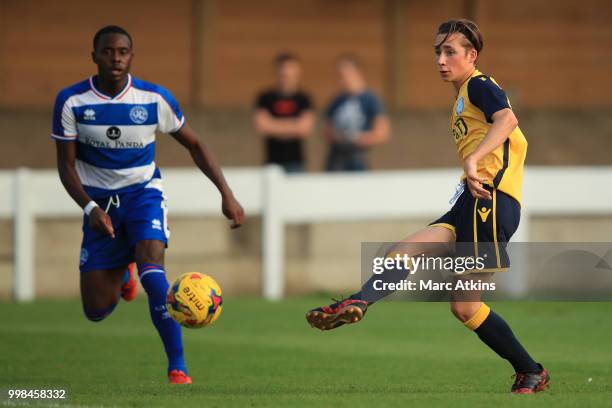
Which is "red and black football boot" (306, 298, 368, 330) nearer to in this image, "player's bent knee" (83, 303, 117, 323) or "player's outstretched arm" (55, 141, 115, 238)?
"player's outstretched arm" (55, 141, 115, 238)

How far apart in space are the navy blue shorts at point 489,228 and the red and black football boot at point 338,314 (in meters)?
0.76

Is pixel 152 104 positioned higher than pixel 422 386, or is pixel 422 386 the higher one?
pixel 152 104

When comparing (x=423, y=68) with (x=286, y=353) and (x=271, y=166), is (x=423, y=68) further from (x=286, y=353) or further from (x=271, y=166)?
(x=286, y=353)

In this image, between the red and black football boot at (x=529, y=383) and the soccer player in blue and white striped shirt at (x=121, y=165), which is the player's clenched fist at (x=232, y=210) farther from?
the red and black football boot at (x=529, y=383)

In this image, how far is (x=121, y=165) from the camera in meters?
10.1

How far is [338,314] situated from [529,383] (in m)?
1.36

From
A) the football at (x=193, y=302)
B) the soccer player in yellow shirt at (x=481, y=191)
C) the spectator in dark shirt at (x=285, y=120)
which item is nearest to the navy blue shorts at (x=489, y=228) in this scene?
the soccer player in yellow shirt at (x=481, y=191)

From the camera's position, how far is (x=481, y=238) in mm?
8641

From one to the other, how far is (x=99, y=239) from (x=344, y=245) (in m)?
8.30

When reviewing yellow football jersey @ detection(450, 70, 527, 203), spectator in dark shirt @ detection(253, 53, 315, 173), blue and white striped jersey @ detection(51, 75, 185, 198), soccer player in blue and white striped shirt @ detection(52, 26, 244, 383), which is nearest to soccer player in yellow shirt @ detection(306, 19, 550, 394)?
yellow football jersey @ detection(450, 70, 527, 203)

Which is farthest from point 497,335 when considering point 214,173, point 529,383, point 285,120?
point 285,120

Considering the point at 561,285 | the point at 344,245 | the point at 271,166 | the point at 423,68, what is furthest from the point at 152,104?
the point at 423,68

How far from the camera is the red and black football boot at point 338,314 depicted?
8.34 metres

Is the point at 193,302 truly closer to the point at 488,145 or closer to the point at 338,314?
the point at 338,314
